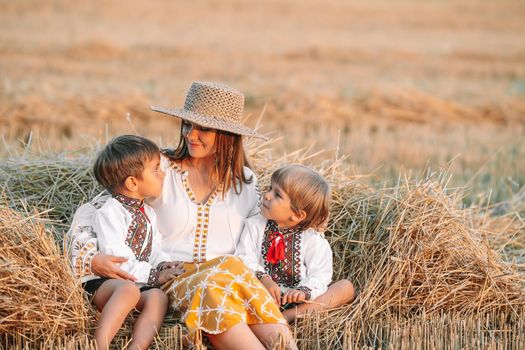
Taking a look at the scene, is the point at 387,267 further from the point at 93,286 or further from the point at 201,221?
the point at 93,286

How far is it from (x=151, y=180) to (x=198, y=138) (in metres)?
0.38

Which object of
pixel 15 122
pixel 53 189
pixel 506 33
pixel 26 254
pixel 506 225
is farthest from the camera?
pixel 506 33

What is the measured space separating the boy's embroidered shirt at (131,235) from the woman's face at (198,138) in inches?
17.1

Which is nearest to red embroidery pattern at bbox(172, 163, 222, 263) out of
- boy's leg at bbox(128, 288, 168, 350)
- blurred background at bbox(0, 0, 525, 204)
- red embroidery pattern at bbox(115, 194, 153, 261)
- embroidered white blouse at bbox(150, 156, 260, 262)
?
embroidered white blouse at bbox(150, 156, 260, 262)

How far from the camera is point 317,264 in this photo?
4.17 metres

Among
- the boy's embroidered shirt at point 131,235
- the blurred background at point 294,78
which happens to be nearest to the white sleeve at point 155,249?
the boy's embroidered shirt at point 131,235

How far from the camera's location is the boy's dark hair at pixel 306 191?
410 centimetres

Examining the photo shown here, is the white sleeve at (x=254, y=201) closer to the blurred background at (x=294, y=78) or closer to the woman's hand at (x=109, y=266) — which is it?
the woman's hand at (x=109, y=266)

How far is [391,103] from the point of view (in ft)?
36.9

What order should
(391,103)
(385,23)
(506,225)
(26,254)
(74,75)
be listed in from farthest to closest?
1. (385,23)
2. (74,75)
3. (391,103)
4. (506,225)
5. (26,254)

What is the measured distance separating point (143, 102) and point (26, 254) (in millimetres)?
6927

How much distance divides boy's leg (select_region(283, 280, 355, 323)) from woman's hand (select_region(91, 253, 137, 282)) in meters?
0.89

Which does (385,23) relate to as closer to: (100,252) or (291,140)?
(291,140)

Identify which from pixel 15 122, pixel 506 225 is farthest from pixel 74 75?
pixel 506 225
